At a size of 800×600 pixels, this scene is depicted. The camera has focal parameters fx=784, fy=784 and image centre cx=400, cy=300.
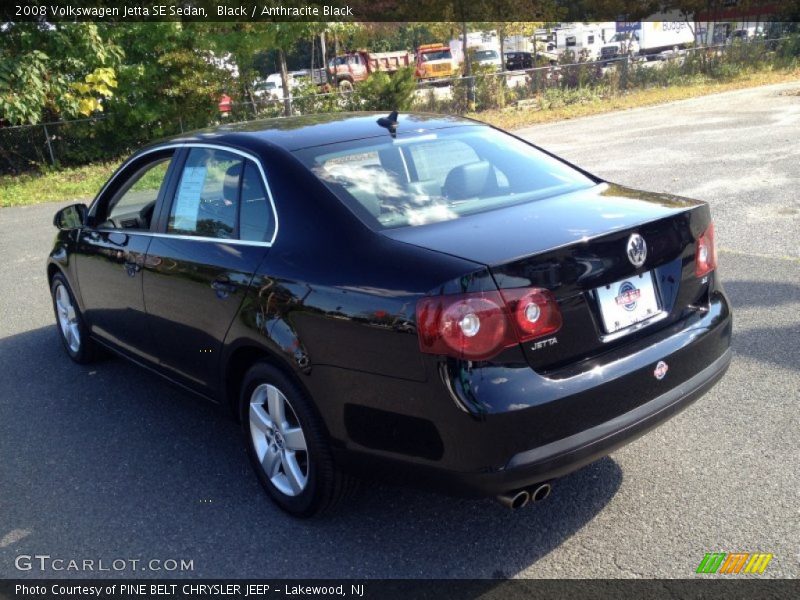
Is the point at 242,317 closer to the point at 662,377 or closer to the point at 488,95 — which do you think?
the point at 662,377

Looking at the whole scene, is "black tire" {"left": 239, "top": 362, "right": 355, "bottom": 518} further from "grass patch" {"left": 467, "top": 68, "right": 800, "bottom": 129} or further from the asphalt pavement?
"grass patch" {"left": 467, "top": 68, "right": 800, "bottom": 129}

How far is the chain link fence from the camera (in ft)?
63.5

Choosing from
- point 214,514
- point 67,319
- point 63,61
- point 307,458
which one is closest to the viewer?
point 307,458

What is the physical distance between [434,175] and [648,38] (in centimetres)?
4911

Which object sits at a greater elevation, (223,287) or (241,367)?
(223,287)

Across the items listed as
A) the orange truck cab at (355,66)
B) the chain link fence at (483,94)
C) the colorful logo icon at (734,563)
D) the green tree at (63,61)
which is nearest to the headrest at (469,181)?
the colorful logo icon at (734,563)

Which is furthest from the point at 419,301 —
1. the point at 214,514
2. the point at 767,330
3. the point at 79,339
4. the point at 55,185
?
the point at 55,185

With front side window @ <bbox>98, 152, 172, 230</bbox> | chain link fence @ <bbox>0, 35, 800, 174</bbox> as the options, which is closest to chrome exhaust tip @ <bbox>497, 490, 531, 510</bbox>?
front side window @ <bbox>98, 152, 172, 230</bbox>

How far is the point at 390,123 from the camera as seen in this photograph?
4.15 metres

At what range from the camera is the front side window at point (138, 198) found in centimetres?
463

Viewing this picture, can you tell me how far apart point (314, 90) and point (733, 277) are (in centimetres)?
1874

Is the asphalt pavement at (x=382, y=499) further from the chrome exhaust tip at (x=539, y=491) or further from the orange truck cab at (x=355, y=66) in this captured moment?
the orange truck cab at (x=355, y=66)

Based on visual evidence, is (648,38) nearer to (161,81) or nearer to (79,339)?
(161,81)

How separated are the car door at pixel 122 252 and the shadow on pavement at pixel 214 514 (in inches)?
22.8
